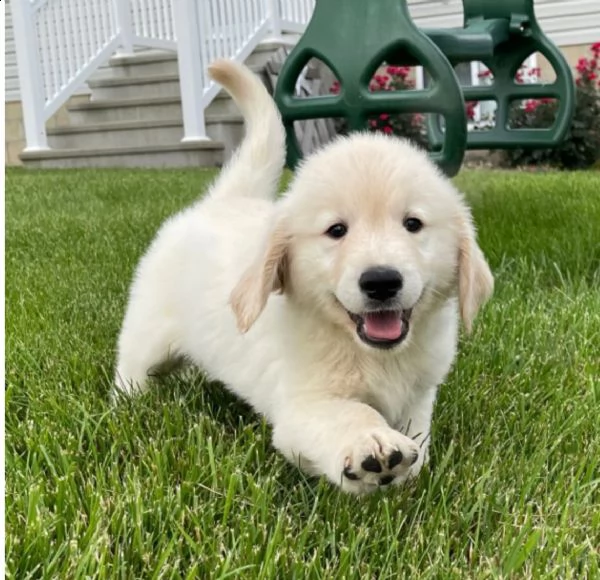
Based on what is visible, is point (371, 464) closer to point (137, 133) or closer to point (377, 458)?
point (377, 458)

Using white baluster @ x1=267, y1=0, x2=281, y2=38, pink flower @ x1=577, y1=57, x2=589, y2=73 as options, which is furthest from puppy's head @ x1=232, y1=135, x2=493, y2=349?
pink flower @ x1=577, y1=57, x2=589, y2=73

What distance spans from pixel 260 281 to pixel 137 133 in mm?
9309

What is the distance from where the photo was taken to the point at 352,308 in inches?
60.3

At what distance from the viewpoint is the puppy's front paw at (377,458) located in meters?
1.38

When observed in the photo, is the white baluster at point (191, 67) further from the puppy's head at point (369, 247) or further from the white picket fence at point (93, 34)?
the puppy's head at point (369, 247)

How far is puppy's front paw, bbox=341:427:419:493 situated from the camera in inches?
54.2

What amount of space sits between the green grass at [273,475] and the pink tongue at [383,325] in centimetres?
27

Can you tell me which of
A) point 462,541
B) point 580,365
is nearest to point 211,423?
point 462,541

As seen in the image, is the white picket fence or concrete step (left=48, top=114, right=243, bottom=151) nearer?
concrete step (left=48, top=114, right=243, bottom=151)

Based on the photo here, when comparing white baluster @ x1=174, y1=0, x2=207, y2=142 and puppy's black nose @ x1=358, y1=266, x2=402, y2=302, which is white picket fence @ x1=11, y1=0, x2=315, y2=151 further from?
puppy's black nose @ x1=358, y1=266, x2=402, y2=302

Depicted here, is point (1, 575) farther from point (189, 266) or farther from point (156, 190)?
point (156, 190)

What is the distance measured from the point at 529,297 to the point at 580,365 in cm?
71

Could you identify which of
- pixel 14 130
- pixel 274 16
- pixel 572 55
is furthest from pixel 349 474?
pixel 14 130

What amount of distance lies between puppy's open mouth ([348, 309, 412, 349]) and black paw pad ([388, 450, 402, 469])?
259mm
